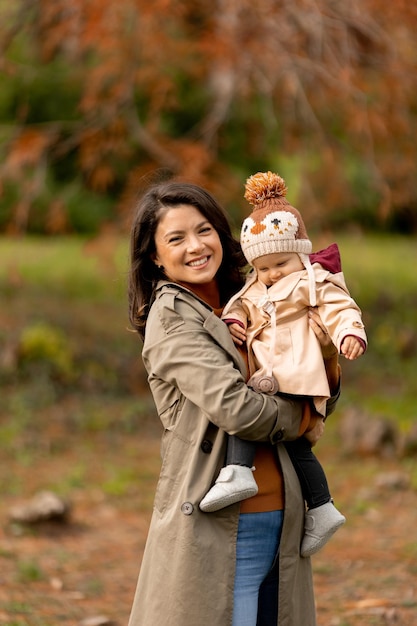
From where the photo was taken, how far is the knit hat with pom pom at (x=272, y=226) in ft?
8.07

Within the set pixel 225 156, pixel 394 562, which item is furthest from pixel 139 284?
pixel 225 156

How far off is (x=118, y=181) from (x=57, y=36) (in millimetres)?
8383

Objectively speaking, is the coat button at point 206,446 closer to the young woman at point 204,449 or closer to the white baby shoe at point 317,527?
the young woman at point 204,449

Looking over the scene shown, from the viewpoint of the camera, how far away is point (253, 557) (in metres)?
2.46

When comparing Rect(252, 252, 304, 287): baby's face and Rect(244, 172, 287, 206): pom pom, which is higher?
Rect(244, 172, 287, 206): pom pom

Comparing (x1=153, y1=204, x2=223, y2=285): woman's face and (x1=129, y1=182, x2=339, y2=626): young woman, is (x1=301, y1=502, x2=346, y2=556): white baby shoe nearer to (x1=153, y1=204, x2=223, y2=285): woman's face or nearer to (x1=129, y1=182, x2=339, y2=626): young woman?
(x1=129, y1=182, x2=339, y2=626): young woman

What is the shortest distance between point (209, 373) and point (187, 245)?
1.24 ft

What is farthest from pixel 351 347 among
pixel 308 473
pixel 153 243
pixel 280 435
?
pixel 153 243

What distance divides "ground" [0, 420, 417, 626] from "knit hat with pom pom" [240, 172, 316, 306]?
1987mm

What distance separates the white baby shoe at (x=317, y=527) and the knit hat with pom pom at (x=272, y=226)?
559mm

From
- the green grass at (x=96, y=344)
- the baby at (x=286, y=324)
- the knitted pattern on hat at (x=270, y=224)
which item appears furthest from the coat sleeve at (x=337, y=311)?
the green grass at (x=96, y=344)

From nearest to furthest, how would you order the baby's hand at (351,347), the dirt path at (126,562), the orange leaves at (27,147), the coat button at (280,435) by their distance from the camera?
the baby's hand at (351,347), the coat button at (280,435), the dirt path at (126,562), the orange leaves at (27,147)

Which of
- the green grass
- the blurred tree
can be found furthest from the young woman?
the blurred tree

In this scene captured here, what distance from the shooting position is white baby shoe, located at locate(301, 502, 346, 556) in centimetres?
252
